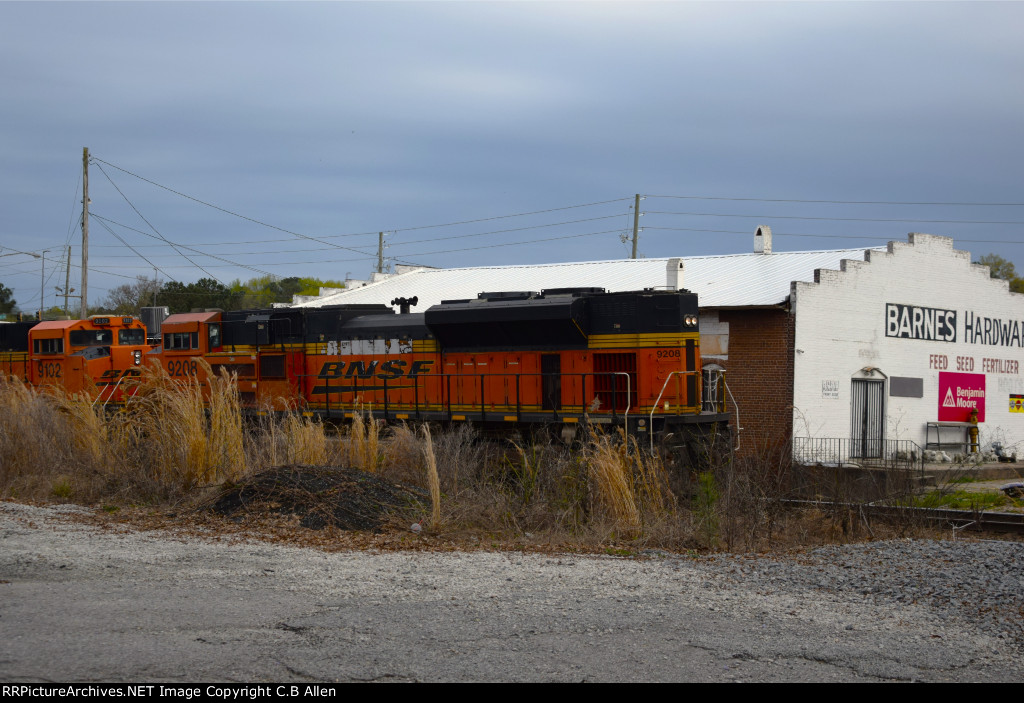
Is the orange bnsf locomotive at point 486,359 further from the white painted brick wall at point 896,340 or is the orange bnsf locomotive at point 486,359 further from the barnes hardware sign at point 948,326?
the barnes hardware sign at point 948,326

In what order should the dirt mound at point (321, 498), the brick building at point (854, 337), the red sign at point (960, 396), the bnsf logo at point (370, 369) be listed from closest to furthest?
the dirt mound at point (321, 498)
the bnsf logo at point (370, 369)
the brick building at point (854, 337)
the red sign at point (960, 396)

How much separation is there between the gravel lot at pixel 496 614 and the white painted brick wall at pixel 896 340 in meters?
14.3

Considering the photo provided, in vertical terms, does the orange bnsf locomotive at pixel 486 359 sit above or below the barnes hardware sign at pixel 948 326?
below

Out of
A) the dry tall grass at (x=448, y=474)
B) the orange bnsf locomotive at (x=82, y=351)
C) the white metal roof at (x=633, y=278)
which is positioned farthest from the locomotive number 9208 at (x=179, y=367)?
the white metal roof at (x=633, y=278)

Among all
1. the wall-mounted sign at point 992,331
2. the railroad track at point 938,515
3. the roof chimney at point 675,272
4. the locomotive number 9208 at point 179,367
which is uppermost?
the roof chimney at point 675,272

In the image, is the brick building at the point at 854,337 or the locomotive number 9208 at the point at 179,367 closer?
the locomotive number 9208 at the point at 179,367

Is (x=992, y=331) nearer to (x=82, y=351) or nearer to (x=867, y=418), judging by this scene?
(x=867, y=418)

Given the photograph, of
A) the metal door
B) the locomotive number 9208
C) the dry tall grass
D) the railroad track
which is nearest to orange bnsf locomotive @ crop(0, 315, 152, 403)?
the locomotive number 9208

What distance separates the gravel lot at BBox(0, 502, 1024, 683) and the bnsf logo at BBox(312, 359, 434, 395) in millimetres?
8819

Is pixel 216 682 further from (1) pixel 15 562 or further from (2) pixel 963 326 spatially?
(2) pixel 963 326

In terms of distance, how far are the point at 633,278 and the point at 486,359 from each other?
1240cm

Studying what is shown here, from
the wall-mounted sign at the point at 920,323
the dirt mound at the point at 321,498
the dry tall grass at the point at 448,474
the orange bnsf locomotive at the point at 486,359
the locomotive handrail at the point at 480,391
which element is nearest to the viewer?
the dirt mound at the point at 321,498

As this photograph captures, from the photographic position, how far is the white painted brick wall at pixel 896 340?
898 inches

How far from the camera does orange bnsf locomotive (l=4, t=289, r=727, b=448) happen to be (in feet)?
51.4
